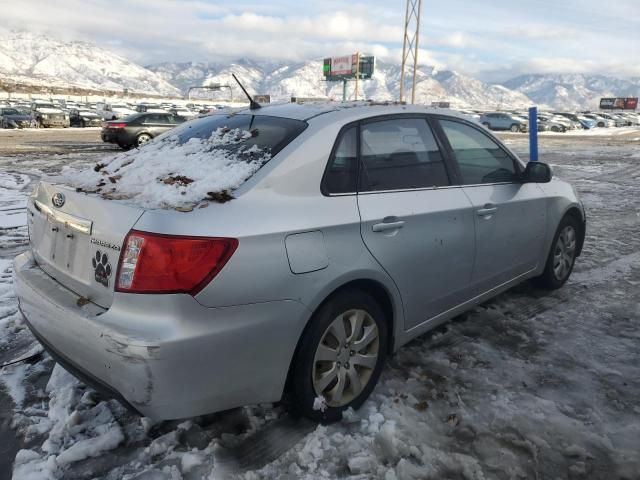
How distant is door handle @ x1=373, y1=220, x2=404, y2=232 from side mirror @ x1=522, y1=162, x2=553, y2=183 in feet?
5.35

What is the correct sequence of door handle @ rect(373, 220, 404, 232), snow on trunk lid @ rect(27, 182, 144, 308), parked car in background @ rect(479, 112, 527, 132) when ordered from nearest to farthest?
snow on trunk lid @ rect(27, 182, 144, 308) < door handle @ rect(373, 220, 404, 232) < parked car in background @ rect(479, 112, 527, 132)

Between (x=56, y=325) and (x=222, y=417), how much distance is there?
38.8 inches

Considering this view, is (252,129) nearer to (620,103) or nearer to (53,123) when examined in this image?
(53,123)

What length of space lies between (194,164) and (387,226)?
3.63ft

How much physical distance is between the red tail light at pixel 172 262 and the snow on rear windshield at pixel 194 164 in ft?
0.63

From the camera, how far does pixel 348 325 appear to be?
2.71 meters

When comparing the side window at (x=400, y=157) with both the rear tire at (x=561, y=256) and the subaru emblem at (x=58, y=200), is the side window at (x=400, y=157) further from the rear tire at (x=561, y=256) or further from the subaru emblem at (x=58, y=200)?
the rear tire at (x=561, y=256)

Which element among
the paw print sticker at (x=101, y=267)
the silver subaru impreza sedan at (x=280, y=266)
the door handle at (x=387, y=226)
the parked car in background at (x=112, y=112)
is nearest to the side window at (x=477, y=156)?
the silver subaru impreza sedan at (x=280, y=266)

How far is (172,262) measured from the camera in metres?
2.08

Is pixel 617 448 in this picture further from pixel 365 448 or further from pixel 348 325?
pixel 348 325

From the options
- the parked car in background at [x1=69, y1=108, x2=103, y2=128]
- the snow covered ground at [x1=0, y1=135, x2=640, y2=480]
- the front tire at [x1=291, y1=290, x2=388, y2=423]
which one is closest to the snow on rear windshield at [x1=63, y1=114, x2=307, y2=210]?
the front tire at [x1=291, y1=290, x2=388, y2=423]

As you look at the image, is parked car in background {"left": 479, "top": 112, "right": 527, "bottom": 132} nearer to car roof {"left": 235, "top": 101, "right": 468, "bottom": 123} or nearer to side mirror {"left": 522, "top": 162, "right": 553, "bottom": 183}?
side mirror {"left": 522, "top": 162, "right": 553, "bottom": 183}

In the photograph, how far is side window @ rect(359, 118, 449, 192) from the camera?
2.88m

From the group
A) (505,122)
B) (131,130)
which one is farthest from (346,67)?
(131,130)
